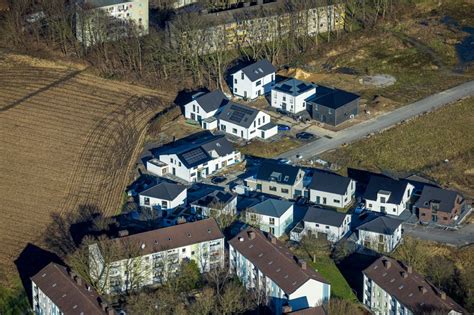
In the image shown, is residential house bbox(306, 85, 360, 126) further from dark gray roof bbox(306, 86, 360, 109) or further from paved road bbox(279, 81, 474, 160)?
paved road bbox(279, 81, 474, 160)

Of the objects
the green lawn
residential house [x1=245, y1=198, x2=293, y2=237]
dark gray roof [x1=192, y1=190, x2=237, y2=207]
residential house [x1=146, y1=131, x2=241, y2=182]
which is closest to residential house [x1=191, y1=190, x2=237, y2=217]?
dark gray roof [x1=192, y1=190, x2=237, y2=207]

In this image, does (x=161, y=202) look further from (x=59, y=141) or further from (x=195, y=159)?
(x=59, y=141)

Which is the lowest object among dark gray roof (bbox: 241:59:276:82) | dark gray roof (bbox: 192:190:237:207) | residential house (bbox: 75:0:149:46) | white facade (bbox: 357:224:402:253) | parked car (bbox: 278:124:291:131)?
white facade (bbox: 357:224:402:253)

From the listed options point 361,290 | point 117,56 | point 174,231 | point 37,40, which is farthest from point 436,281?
point 37,40

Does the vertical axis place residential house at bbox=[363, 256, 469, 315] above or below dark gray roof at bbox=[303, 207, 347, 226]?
below

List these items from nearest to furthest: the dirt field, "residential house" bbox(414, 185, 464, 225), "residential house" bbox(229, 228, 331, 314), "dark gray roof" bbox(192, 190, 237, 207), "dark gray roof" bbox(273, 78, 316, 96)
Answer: "residential house" bbox(229, 228, 331, 314)
"residential house" bbox(414, 185, 464, 225)
"dark gray roof" bbox(192, 190, 237, 207)
the dirt field
"dark gray roof" bbox(273, 78, 316, 96)

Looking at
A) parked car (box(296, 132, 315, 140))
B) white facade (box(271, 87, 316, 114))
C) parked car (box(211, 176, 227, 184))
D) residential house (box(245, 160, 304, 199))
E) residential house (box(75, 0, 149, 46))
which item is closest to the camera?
residential house (box(245, 160, 304, 199))

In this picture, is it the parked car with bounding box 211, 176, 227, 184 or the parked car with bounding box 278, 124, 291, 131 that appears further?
the parked car with bounding box 278, 124, 291, 131
